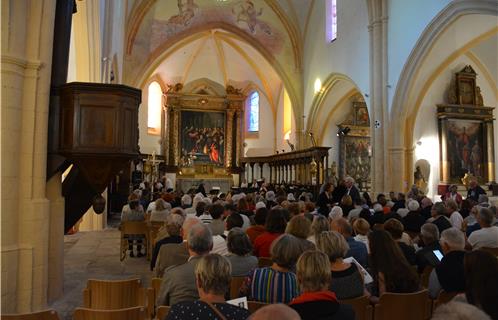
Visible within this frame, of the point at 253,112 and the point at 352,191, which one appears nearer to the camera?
the point at 352,191

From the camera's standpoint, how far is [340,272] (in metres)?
3.05

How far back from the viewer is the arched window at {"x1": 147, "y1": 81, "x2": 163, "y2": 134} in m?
24.9

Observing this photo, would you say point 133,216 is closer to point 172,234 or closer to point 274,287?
point 172,234

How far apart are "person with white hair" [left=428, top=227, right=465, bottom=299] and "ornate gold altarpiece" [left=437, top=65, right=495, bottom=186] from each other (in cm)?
1364

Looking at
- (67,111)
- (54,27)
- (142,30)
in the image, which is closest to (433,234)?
(67,111)

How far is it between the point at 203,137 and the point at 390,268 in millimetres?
22721

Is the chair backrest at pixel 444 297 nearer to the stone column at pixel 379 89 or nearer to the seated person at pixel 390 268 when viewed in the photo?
the seated person at pixel 390 268

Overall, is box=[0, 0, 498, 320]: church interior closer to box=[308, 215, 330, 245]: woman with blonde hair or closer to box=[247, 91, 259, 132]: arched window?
box=[308, 215, 330, 245]: woman with blonde hair

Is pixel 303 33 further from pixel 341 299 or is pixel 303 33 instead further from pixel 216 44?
pixel 341 299

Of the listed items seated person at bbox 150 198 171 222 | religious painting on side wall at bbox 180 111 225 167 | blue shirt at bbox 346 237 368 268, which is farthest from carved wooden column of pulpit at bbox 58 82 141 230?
religious painting on side wall at bbox 180 111 225 167

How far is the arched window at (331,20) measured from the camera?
18266 mm

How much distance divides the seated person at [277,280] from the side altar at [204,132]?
2131cm

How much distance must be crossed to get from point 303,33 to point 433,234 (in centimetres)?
1813

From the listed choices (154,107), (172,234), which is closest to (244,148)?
(154,107)
